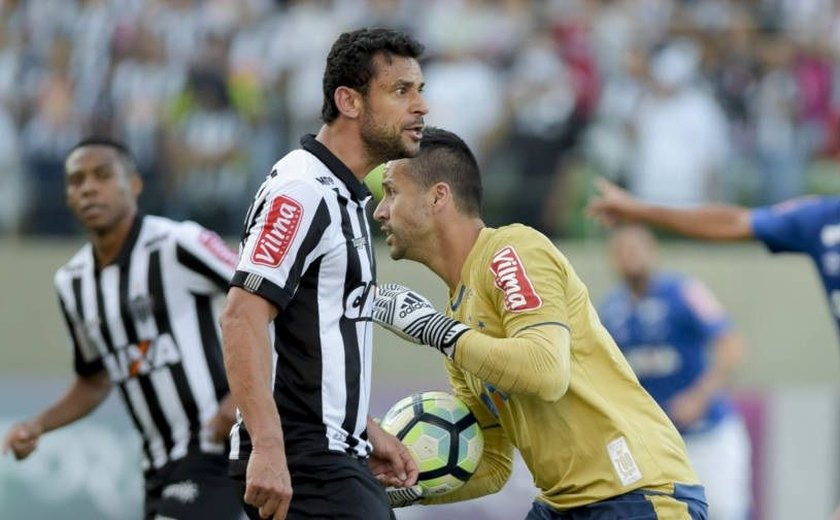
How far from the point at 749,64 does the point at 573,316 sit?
845 cm

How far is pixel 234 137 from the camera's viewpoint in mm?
12805

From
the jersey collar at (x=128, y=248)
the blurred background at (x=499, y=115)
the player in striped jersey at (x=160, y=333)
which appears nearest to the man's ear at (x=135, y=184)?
the player in striped jersey at (x=160, y=333)

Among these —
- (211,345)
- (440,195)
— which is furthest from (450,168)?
(211,345)

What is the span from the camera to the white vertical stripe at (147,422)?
6684mm

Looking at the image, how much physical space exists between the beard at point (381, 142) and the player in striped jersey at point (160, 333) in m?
1.71

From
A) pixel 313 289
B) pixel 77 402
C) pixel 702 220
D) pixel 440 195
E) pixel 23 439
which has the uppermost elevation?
pixel 440 195

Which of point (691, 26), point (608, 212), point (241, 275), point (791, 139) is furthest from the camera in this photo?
point (691, 26)

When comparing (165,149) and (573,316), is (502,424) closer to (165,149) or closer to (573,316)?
(573,316)

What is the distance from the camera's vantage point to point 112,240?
6836mm

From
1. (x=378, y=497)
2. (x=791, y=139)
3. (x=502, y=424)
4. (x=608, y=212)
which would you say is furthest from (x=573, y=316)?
(x=791, y=139)

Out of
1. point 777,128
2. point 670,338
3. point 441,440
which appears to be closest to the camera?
point 441,440

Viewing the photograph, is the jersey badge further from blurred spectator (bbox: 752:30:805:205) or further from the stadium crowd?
blurred spectator (bbox: 752:30:805:205)

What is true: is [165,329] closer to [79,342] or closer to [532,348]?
[79,342]

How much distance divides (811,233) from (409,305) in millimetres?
2685
